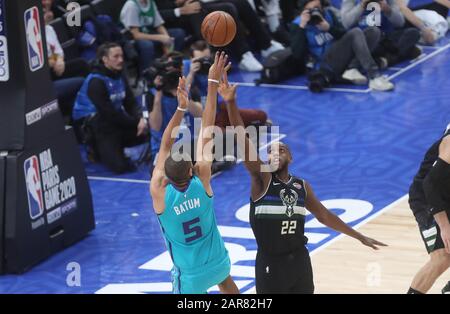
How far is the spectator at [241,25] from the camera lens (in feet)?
56.8

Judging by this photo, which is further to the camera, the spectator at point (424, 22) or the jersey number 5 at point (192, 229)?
the spectator at point (424, 22)

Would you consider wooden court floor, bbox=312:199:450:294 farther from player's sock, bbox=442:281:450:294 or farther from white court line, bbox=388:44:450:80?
white court line, bbox=388:44:450:80

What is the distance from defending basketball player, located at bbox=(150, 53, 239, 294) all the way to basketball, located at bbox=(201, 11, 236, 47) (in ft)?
5.85

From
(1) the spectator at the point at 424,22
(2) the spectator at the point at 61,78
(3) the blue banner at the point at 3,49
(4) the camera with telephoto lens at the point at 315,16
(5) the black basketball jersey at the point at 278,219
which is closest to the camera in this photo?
(5) the black basketball jersey at the point at 278,219

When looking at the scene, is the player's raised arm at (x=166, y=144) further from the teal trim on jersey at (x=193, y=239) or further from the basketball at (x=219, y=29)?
the basketball at (x=219, y=29)

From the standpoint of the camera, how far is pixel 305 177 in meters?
13.3

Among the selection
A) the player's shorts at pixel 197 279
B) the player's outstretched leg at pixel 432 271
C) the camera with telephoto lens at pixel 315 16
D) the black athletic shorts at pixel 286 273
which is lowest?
the camera with telephoto lens at pixel 315 16

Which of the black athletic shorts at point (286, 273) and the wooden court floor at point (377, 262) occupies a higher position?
the black athletic shorts at point (286, 273)

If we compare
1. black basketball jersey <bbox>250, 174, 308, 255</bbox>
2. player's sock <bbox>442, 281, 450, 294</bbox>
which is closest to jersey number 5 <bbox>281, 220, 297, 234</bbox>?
black basketball jersey <bbox>250, 174, 308, 255</bbox>

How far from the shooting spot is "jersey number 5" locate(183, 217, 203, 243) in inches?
333

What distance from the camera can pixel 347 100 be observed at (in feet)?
52.2

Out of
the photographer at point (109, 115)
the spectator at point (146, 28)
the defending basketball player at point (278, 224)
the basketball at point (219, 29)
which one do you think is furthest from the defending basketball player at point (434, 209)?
the spectator at point (146, 28)

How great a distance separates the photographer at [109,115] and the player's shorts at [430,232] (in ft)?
17.6
